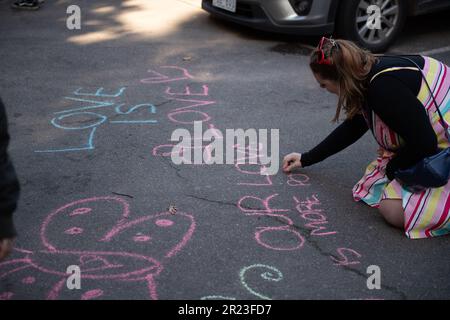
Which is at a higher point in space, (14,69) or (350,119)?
(350,119)

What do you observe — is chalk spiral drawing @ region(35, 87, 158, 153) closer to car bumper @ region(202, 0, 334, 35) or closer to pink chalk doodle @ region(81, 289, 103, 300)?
pink chalk doodle @ region(81, 289, 103, 300)

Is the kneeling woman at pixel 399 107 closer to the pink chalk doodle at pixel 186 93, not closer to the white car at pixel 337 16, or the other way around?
the pink chalk doodle at pixel 186 93

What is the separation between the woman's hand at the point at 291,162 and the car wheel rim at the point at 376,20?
107 inches

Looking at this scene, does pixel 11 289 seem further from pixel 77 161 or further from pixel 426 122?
pixel 426 122

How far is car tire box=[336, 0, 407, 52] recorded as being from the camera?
563cm

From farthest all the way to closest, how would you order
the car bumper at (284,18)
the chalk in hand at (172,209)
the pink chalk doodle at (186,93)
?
1. the car bumper at (284,18)
2. the pink chalk doodle at (186,93)
3. the chalk in hand at (172,209)

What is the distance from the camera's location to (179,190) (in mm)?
3377

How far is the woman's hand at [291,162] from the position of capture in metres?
3.49

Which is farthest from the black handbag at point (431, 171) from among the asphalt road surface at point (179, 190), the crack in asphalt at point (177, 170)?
the crack in asphalt at point (177, 170)

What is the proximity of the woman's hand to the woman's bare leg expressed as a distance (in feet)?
2.07

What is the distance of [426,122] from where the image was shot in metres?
2.71

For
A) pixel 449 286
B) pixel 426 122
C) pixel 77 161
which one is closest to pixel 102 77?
pixel 77 161

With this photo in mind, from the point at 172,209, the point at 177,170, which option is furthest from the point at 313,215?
the point at 177,170

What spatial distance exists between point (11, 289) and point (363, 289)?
1.60 metres
